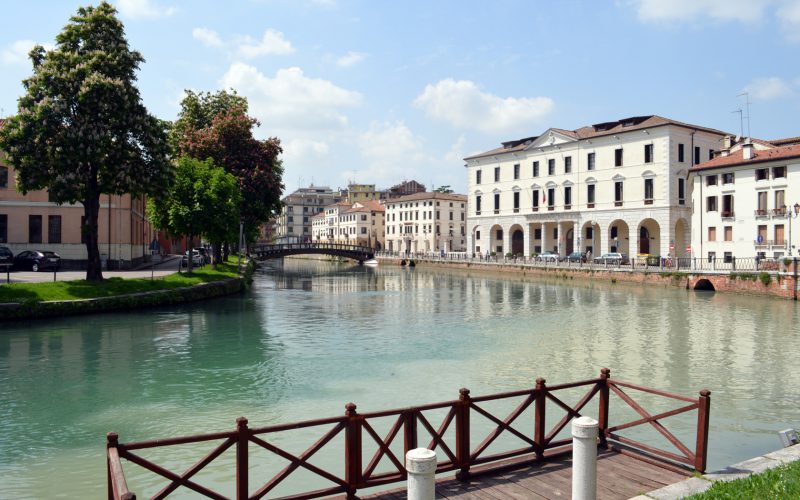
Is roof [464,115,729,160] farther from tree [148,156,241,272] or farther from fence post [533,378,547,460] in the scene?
fence post [533,378,547,460]

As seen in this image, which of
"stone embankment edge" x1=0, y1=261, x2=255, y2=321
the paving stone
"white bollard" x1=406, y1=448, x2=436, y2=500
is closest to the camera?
"white bollard" x1=406, y1=448, x2=436, y2=500

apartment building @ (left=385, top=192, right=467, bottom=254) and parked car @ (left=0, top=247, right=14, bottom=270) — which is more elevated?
apartment building @ (left=385, top=192, right=467, bottom=254)

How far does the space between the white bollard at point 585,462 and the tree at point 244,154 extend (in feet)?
168

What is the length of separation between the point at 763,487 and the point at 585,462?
228 centimetres

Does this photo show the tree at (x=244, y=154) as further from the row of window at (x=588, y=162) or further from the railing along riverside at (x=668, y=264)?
the row of window at (x=588, y=162)

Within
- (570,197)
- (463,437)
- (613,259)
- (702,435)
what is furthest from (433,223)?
(463,437)

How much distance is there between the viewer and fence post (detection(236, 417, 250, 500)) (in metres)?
7.51

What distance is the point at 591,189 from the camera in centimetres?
7588

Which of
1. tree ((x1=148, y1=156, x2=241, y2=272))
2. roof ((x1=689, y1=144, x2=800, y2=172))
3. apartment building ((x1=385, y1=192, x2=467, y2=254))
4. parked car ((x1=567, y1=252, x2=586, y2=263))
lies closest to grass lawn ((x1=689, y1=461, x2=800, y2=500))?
tree ((x1=148, y1=156, x2=241, y2=272))

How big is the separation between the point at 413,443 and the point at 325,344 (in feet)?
57.6

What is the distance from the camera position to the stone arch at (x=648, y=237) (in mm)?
69688

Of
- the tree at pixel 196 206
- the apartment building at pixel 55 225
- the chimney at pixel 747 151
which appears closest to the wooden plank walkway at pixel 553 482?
the tree at pixel 196 206

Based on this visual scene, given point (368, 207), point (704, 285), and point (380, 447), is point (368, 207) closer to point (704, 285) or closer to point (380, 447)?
point (704, 285)

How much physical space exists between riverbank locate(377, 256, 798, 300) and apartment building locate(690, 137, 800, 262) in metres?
3.61
